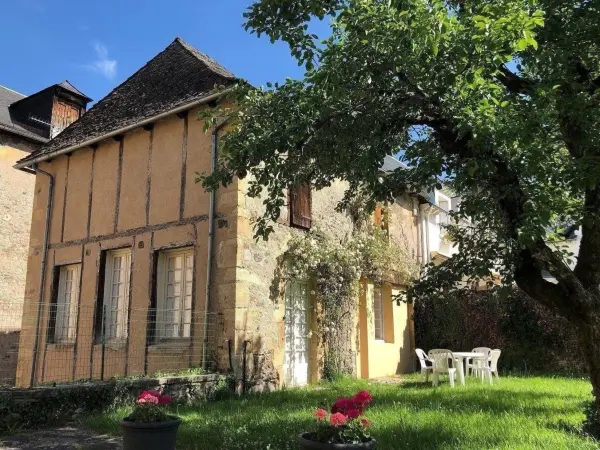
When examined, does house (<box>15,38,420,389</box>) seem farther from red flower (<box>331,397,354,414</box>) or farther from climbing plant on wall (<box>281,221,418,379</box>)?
red flower (<box>331,397,354,414</box>)

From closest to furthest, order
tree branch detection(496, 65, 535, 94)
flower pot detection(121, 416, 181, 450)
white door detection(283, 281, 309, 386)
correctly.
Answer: flower pot detection(121, 416, 181, 450), tree branch detection(496, 65, 535, 94), white door detection(283, 281, 309, 386)

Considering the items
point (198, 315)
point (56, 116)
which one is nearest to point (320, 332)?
point (198, 315)

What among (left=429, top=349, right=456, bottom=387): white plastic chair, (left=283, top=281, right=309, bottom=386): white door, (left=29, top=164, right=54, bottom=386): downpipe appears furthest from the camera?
(left=29, top=164, right=54, bottom=386): downpipe

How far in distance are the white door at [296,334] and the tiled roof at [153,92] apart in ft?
13.9

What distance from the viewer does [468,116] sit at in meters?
4.66

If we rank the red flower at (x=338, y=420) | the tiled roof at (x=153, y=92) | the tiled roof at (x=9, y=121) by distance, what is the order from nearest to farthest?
1. the red flower at (x=338, y=420)
2. the tiled roof at (x=153, y=92)
3. the tiled roof at (x=9, y=121)

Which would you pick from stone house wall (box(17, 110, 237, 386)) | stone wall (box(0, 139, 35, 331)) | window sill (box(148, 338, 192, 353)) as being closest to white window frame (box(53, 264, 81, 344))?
stone house wall (box(17, 110, 237, 386))

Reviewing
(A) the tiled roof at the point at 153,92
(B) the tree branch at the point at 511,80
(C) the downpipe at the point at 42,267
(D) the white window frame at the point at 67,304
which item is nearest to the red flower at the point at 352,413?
(B) the tree branch at the point at 511,80

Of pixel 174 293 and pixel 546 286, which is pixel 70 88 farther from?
pixel 546 286

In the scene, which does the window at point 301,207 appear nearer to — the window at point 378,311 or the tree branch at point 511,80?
the window at point 378,311

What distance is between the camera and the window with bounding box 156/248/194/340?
32.7ft

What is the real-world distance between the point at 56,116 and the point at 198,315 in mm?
12063

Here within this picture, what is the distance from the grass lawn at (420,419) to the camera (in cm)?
529

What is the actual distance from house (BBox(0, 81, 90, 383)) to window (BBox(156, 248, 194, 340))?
678 centimetres
